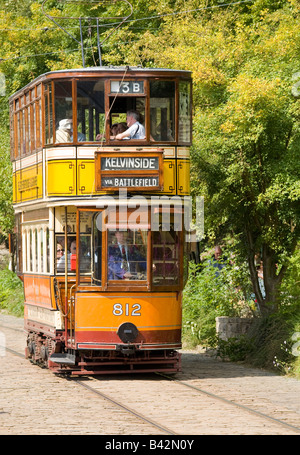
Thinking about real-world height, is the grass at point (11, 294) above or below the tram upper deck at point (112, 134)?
below

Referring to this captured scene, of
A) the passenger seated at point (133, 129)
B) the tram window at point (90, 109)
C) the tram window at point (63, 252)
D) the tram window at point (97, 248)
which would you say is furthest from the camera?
the tram window at point (63, 252)

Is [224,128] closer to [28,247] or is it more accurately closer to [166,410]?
[28,247]

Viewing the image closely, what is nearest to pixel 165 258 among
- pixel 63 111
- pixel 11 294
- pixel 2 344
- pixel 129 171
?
pixel 129 171

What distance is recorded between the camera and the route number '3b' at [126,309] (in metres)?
16.1

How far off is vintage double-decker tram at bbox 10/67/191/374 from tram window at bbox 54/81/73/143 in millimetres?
17

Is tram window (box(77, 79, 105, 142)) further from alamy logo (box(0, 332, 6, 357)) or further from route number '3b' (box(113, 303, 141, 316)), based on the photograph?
alamy logo (box(0, 332, 6, 357))

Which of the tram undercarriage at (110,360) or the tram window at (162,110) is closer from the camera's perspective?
the tram undercarriage at (110,360)

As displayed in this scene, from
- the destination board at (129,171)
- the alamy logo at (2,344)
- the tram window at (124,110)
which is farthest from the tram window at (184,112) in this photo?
the alamy logo at (2,344)

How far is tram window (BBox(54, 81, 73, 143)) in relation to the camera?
16672 millimetres

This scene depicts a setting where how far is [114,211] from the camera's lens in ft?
53.1

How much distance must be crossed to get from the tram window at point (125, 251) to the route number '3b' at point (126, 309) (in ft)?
1.46

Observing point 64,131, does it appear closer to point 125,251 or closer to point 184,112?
point 184,112

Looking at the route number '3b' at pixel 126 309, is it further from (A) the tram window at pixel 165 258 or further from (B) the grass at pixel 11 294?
(B) the grass at pixel 11 294
